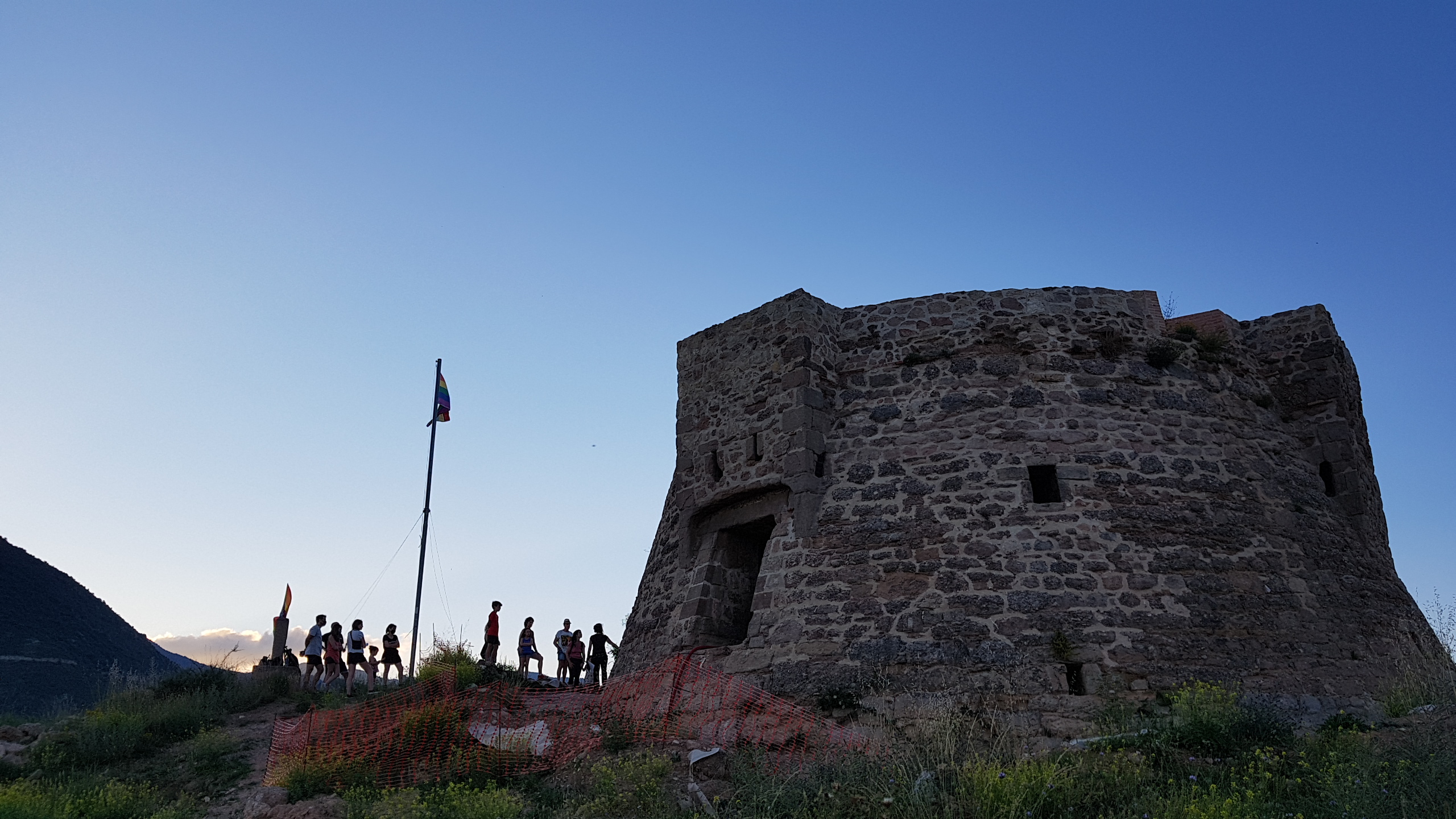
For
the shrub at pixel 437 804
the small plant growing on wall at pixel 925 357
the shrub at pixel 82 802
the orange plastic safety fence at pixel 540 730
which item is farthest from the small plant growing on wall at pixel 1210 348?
the shrub at pixel 82 802

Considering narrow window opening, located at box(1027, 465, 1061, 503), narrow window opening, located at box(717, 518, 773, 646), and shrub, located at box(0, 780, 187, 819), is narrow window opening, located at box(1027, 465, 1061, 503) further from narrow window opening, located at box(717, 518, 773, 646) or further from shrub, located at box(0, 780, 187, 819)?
shrub, located at box(0, 780, 187, 819)

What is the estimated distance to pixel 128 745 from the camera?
451 inches

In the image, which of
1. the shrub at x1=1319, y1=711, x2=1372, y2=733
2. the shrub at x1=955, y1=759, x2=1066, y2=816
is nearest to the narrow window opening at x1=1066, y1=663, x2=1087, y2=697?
the shrub at x1=1319, y1=711, x2=1372, y2=733

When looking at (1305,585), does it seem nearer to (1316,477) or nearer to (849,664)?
(1316,477)

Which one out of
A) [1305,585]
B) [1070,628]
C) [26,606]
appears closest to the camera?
[1070,628]

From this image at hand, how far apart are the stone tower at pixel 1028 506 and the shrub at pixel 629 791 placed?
6.95 ft

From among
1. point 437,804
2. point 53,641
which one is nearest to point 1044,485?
point 437,804

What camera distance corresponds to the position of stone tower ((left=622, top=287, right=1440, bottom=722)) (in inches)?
387

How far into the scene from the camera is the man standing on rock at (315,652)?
1463 cm

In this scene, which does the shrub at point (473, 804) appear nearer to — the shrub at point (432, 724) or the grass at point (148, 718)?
the shrub at point (432, 724)

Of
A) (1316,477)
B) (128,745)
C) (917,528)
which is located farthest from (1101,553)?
(128,745)

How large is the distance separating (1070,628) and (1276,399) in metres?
4.63

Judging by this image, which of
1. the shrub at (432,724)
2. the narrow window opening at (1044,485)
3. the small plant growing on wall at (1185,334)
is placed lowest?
Result: the shrub at (432,724)

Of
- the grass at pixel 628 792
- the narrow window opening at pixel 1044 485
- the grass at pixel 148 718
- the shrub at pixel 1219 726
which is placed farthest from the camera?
the grass at pixel 148 718
